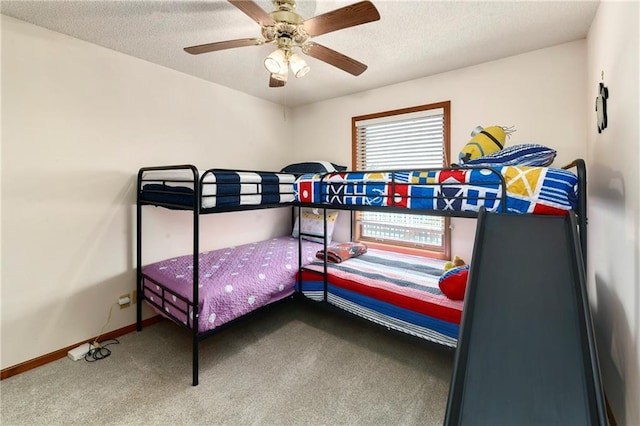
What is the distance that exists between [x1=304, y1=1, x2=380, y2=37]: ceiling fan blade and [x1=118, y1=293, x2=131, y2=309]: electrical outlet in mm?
2708

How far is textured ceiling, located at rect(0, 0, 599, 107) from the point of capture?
6.10 feet

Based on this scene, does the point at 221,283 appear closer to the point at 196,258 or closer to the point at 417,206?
the point at 196,258

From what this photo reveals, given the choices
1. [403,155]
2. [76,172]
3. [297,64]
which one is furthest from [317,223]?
[76,172]

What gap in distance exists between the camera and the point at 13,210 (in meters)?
2.05

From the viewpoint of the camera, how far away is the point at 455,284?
2000 mm

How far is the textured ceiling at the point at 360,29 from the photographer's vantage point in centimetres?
186

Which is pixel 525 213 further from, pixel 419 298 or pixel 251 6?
pixel 251 6

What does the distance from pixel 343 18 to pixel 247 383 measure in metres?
2.34

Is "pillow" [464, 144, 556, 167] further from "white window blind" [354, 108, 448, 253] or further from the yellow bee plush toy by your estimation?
"white window blind" [354, 108, 448, 253]

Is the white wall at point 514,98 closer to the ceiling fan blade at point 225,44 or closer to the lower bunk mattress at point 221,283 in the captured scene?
the lower bunk mattress at point 221,283

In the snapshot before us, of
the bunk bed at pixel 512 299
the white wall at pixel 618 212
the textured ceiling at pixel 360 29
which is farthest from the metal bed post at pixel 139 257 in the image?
the white wall at pixel 618 212

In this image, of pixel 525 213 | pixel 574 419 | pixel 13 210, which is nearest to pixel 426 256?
pixel 525 213

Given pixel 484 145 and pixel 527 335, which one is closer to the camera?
pixel 527 335

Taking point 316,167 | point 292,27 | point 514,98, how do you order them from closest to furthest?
point 292,27 < point 514,98 < point 316,167
